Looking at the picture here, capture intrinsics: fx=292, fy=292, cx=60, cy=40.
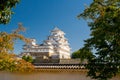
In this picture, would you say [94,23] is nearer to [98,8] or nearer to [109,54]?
[98,8]

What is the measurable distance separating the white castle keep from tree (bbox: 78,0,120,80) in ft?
Result: 202

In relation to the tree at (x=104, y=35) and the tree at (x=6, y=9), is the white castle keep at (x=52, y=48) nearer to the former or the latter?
the tree at (x=104, y=35)

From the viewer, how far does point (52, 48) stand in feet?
274

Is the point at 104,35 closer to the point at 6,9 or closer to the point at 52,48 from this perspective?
the point at 6,9

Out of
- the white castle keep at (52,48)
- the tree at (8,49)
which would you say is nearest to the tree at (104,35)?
the tree at (8,49)

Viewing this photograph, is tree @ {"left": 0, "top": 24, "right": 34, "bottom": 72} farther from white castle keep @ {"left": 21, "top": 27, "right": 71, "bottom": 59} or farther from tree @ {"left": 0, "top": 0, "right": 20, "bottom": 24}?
white castle keep @ {"left": 21, "top": 27, "right": 71, "bottom": 59}

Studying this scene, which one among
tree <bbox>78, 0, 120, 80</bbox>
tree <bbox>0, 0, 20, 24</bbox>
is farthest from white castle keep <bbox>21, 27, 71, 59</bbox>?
tree <bbox>0, 0, 20, 24</bbox>

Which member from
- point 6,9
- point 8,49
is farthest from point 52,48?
point 6,9

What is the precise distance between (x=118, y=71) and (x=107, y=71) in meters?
0.48

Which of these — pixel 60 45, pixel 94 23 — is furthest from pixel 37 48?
pixel 94 23

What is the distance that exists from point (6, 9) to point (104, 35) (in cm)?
537

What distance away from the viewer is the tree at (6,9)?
8.00m

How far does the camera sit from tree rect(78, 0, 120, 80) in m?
12.3

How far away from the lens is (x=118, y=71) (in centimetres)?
1294
